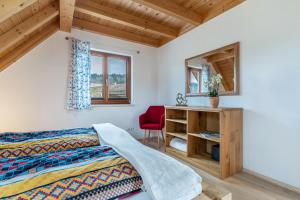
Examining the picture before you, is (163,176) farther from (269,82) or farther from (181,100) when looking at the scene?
(181,100)

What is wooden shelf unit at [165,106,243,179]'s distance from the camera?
6.80 ft

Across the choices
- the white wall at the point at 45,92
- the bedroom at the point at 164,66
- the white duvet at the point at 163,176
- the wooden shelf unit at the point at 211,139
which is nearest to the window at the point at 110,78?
the bedroom at the point at 164,66

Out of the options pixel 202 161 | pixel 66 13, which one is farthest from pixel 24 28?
pixel 202 161

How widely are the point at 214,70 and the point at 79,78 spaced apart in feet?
8.22

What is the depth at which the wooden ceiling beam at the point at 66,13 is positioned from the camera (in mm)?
2107

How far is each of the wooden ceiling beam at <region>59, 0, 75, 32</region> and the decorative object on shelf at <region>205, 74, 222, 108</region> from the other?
7.57ft

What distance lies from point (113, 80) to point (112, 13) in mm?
1426

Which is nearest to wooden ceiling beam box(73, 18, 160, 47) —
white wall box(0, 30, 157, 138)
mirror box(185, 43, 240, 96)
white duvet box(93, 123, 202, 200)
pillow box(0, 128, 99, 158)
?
white wall box(0, 30, 157, 138)

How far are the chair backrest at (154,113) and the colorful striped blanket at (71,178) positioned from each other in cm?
248

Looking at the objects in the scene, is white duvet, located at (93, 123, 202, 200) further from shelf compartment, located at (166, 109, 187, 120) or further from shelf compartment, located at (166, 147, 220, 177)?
shelf compartment, located at (166, 109, 187, 120)

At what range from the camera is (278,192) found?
1.75m

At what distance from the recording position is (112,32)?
3.48 m

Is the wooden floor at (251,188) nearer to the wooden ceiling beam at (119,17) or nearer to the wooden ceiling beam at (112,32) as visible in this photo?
the wooden ceiling beam at (119,17)

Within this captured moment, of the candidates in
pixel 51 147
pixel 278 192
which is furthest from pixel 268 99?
pixel 51 147
